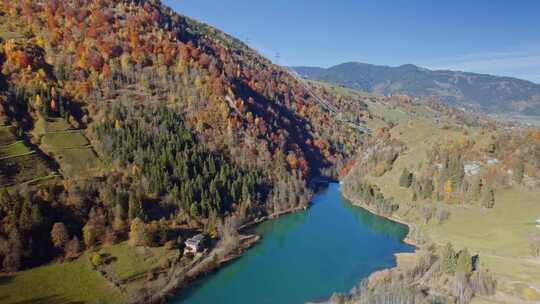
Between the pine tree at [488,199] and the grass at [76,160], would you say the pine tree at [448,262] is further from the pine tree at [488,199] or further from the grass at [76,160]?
the grass at [76,160]

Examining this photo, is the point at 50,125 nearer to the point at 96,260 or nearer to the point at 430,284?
the point at 96,260

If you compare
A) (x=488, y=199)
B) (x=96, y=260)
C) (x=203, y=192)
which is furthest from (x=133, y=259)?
(x=488, y=199)

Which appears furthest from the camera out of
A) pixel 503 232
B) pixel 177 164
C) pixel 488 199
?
pixel 488 199

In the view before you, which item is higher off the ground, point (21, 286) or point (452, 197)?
point (452, 197)

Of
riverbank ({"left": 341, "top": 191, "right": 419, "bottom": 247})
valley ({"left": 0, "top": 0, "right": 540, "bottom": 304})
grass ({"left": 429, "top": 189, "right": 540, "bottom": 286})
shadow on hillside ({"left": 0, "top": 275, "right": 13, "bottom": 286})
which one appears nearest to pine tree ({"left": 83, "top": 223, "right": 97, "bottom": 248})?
valley ({"left": 0, "top": 0, "right": 540, "bottom": 304})

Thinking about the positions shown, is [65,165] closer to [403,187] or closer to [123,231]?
[123,231]

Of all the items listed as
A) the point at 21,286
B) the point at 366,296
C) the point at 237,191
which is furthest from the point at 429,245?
the point at 21,286
